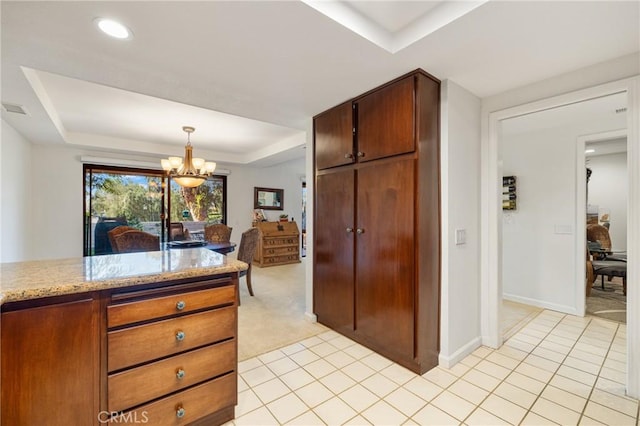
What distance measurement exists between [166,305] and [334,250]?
1.68m

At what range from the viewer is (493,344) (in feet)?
8.18

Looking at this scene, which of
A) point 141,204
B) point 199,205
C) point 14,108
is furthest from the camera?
point 199,205

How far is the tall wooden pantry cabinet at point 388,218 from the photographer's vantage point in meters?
2.07

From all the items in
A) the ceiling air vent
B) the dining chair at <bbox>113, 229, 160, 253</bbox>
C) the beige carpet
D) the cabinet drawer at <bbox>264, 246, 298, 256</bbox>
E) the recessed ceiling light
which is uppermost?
the recessed ceiling light

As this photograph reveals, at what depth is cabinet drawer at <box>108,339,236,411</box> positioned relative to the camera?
130 cm

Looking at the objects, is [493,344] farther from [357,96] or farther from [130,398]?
[130,398]

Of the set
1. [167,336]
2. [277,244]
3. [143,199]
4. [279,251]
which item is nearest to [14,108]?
[143,199]

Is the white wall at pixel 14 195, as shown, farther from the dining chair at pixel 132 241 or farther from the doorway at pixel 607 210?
the doorway at pixel 607 210

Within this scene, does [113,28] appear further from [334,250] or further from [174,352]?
[334,250]

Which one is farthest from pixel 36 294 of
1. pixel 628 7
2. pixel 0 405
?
pixel 628 7

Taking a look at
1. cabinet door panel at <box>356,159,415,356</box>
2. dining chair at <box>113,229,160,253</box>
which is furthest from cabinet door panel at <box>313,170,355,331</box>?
dining chair at <box>113,229,160,253</box>

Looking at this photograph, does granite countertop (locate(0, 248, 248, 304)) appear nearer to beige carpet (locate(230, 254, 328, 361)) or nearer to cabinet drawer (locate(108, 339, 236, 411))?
cabinet drawer (locate(108, 339, 236, 411))

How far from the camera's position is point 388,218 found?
89.0 inches

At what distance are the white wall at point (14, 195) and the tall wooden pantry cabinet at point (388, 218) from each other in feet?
12.0
